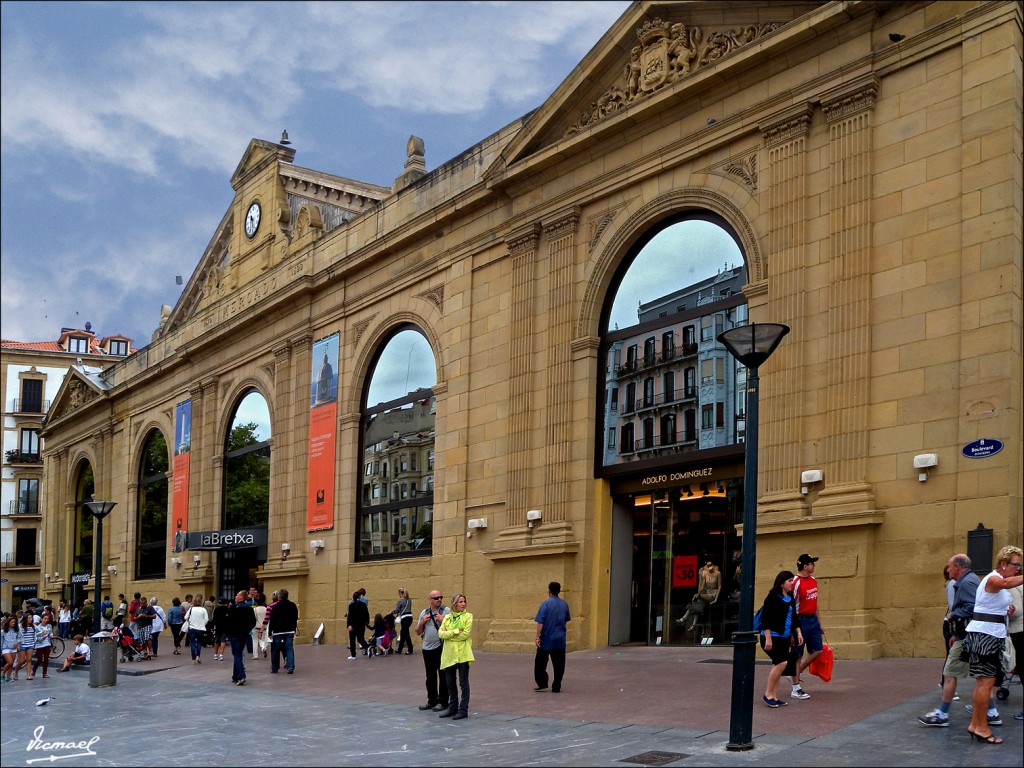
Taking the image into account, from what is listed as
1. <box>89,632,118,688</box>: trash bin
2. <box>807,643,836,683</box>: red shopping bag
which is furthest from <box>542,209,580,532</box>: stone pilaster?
<box>807,643,836,683</box>: red shopping bag

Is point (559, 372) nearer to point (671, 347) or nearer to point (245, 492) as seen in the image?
point (671, 347)

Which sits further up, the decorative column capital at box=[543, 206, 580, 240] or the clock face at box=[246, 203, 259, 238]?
the clock face at box=[246, 203, 259, 238]

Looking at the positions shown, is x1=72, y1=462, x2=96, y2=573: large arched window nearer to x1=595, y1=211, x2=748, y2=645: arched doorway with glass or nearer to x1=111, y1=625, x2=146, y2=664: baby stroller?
x1=111, y1=625, x2=146, y2=664: baby stroller

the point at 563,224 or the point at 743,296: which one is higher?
the point at 563,224

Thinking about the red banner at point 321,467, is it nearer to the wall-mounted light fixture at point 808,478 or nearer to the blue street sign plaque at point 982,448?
the wall-mounted light fixture at point 808,478

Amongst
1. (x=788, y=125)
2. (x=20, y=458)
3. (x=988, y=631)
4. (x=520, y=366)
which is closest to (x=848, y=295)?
(x=788, y=125)

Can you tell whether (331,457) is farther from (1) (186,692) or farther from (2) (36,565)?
(2) (36,565)

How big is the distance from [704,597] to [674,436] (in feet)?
10.1

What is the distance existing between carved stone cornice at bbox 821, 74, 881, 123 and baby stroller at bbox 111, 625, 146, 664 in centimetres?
2045

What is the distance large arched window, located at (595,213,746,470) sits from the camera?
21.9m

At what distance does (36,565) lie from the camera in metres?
82.7

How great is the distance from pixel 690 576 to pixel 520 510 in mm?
4478

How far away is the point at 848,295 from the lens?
19375mm

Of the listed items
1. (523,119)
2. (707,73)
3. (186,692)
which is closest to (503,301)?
(523,119)
